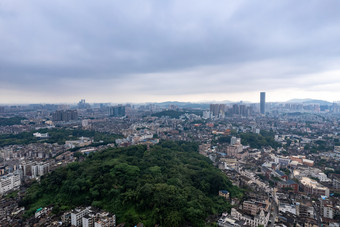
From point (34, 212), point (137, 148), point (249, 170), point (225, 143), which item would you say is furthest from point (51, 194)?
point (225, 143)

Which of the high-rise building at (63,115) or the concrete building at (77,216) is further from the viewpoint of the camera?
the high-rise building at (63,115)

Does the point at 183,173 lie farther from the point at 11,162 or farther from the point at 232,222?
the point at 11,162

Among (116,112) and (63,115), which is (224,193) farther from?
(116,112)

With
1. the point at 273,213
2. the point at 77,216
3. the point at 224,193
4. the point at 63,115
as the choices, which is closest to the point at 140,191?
the point at 77,216

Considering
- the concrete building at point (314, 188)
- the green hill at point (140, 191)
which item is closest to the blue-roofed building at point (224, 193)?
the green hill at point (140, 191)

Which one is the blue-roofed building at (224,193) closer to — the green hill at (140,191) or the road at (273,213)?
the green hill at (140,191)

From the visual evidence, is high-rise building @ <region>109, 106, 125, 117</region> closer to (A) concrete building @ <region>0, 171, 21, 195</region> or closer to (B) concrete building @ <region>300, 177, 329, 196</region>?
(A) concrete building @ <region>0, 171, 21, 195</region>

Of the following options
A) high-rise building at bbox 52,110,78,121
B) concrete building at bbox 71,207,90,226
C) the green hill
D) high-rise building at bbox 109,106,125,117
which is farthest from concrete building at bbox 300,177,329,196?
high-rise building at bbox 109,106,125,117

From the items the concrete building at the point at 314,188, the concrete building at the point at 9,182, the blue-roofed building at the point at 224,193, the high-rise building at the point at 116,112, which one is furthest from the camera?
the high-rise building at the point at 116,112

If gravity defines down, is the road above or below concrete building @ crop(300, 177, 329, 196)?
below
